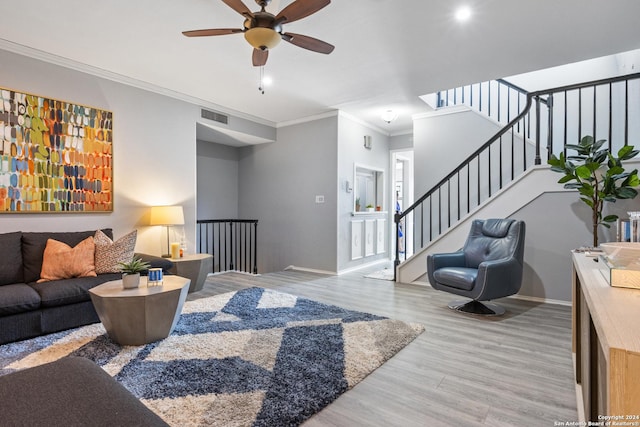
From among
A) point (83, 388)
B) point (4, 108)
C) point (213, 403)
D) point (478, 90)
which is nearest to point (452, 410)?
point (213, 403)

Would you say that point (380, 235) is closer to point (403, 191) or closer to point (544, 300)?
point (403, 191)

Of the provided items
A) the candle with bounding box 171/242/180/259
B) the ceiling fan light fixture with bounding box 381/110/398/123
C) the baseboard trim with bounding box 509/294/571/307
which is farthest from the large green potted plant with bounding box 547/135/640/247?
the candle with bounding box 171/242/180/259

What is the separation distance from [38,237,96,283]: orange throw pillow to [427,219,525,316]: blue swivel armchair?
3.65 metres

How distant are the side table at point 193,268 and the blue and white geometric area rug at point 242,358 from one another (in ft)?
2.81

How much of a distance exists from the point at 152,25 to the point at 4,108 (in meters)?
1.81

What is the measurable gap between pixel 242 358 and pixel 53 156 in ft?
10.4

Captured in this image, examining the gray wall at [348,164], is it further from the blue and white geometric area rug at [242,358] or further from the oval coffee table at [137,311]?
the oval coffee table at [137,311]

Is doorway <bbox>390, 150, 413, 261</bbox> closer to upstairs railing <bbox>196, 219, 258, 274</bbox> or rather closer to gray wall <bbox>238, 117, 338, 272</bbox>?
gray wall <bbox>238, 117, 338, 272</bbox>

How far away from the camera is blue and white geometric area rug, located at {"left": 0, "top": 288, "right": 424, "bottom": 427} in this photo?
5.96 ft

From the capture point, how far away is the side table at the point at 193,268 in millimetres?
4259

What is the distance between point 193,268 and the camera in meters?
4.39

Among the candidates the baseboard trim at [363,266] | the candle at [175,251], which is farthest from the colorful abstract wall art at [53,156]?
the baseboard trim at [363,266]

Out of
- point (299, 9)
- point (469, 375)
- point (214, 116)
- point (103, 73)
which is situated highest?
point (103, 73)

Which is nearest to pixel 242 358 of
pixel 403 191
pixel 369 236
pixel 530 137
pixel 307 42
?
pixel 307 42
